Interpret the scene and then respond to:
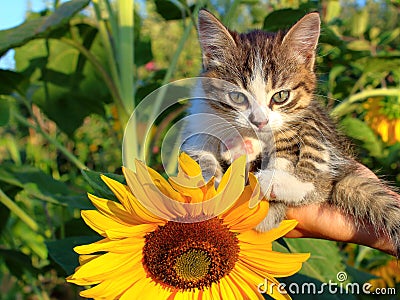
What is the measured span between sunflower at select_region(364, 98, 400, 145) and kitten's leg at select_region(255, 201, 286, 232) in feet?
2.91

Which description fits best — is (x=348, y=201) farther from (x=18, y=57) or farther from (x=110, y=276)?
(x=18, y=57)

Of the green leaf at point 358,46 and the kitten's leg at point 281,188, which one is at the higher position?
the kitten's leg at point 281,188

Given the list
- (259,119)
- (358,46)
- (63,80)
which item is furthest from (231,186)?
(358,46)

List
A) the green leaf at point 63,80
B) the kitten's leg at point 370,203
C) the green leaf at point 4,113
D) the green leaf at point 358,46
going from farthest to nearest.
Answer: the green leaf at point 358,46 < the green leaf at point 63,80 < the green leaf at point 4,113 < the kitten's leg at point 370,203

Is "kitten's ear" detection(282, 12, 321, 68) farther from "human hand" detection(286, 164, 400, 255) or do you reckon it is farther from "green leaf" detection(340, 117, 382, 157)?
"green leaf" detection(340, 117, 382, 157)

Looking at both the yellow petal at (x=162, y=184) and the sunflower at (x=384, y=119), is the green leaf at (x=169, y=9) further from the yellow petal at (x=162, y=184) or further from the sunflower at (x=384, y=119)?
the yellow petal at (x=162, y=184)

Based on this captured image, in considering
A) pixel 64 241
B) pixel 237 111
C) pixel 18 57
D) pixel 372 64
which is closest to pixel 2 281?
pixel 18 57

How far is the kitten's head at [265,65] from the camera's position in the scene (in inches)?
43.6

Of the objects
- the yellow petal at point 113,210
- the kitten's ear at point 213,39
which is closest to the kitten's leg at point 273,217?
the yellow petal at point 113,210

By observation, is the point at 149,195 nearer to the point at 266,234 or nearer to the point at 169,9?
the point at 266,234

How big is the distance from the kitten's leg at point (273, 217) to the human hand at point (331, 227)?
3 centimetres

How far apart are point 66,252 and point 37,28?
49cm

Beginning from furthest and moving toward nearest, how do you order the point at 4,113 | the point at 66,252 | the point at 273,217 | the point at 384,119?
the point at 384,119
the point at 4,113
the point at 66,252
the point at 273,217

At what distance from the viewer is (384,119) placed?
1767 mm
